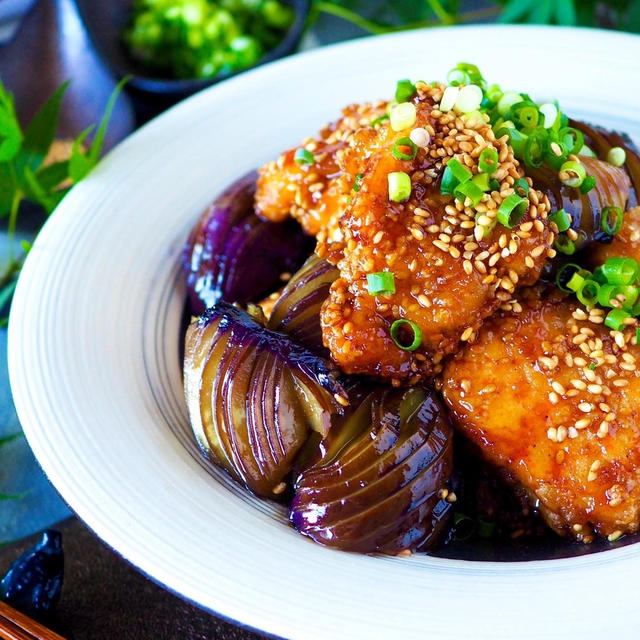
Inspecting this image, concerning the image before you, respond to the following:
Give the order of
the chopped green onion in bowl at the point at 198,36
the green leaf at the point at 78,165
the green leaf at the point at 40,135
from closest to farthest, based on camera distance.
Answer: the green leaf at the point at 78,165 < the green leaf at the point at 40,135 < the chopped green onion in bowl at the point at 198,36

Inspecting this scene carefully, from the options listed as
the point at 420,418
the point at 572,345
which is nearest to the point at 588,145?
the point at 572,345

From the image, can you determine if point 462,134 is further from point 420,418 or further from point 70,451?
point 70,451

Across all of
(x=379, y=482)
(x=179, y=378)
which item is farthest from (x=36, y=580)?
(x=379, y=482)

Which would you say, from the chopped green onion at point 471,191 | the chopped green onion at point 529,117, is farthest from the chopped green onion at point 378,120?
the chopped green onion at point 471,191

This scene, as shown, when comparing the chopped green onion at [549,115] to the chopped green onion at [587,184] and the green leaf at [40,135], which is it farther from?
the green leaf at [40,135]

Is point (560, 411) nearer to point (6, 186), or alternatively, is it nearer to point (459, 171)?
point (459, 171)

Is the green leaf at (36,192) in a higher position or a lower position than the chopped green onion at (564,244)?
higher
